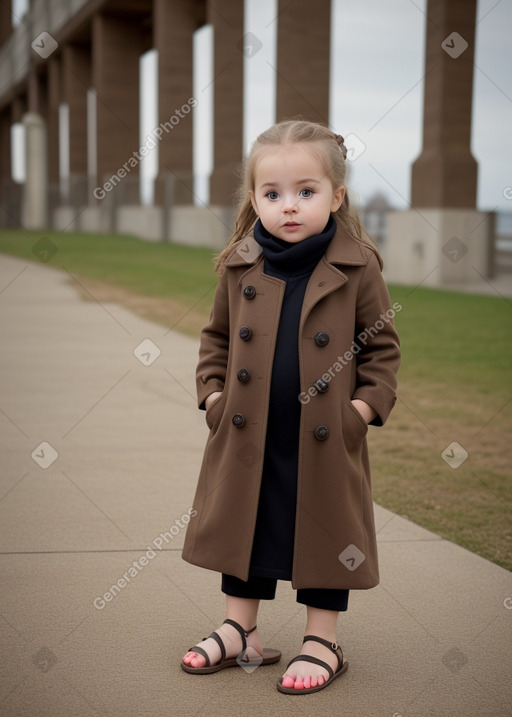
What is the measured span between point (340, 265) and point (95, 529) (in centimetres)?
182

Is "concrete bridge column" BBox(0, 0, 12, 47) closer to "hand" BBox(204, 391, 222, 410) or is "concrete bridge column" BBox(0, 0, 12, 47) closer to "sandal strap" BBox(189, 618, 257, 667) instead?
"hand" BBox(204, 391, 222, 410)

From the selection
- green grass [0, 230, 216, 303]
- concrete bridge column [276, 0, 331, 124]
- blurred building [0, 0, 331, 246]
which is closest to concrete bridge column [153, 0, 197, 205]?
blurred building [0, 0, 331, 246]

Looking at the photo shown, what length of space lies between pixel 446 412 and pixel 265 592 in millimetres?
3925

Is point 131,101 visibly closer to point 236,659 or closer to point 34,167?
point 34,167

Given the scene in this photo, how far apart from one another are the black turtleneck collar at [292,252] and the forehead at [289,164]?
0.52 feet

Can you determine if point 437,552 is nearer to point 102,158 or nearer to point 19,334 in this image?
point 19,334

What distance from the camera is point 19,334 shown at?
983 centimetres

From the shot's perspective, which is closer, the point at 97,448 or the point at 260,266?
the point at 260,266

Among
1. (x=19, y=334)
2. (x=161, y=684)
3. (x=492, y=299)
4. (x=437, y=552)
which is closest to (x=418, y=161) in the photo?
(x=492, y=299)

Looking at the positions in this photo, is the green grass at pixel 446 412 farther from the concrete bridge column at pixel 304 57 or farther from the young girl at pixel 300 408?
the concrete bridge column at pixel 304 57

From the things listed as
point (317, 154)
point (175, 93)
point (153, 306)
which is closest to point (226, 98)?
point (175, 93)

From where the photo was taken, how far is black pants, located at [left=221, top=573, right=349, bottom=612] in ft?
9.26

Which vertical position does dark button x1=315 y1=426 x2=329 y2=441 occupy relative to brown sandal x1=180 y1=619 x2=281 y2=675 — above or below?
above

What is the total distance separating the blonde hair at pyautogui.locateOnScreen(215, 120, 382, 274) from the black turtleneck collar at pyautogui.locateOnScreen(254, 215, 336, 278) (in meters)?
0.10
